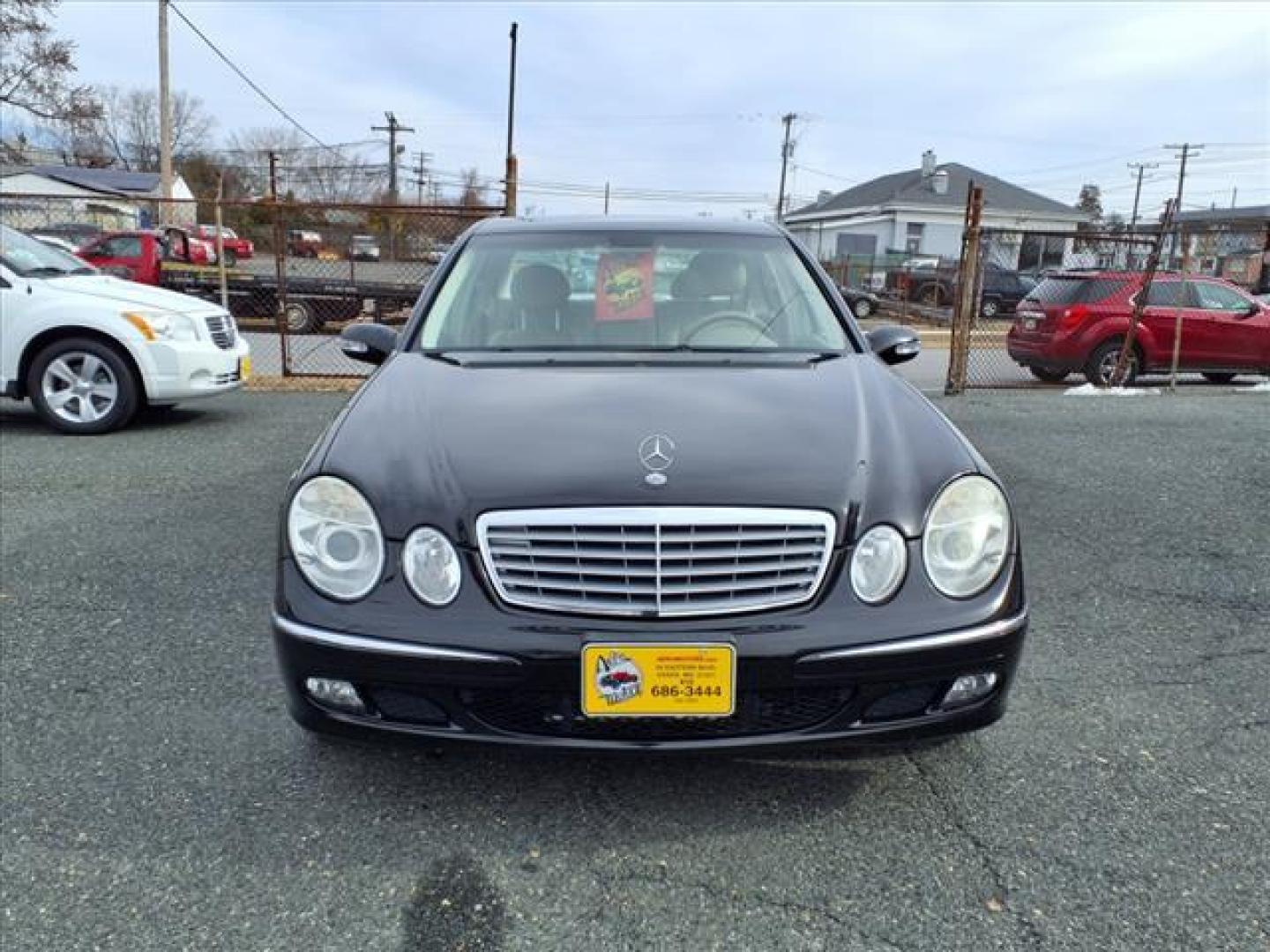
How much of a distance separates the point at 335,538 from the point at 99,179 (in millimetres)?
59669

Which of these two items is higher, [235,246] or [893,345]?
[235,246]

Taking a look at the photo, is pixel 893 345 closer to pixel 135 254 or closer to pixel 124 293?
pixel 124 293

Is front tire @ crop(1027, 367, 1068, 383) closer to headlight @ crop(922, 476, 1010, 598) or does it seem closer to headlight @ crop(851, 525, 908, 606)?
headlight @ crop(922, 476, 1010, 598)

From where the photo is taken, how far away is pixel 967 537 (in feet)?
7.20

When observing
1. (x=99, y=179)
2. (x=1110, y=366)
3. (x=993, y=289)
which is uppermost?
(x=99, y=179)

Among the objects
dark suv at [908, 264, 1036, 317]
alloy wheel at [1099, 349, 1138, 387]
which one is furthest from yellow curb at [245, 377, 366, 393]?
dark suv at [908, 264, 1036, 317]

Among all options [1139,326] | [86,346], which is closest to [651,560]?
[86,346]

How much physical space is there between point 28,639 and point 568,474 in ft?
7.77


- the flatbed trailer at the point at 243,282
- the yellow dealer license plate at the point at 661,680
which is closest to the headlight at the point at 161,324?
the yellow dealer license plate at the point at 661,680

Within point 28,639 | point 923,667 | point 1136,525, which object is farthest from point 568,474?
point 1136,525

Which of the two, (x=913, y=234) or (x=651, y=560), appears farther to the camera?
(x=913, y=234)

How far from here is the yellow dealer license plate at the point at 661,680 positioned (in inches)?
77.4

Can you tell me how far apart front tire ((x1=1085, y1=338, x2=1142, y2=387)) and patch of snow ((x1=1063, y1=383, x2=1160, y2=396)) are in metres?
0.30

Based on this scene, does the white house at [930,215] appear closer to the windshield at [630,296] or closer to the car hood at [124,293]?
the car hood at [124,293]
